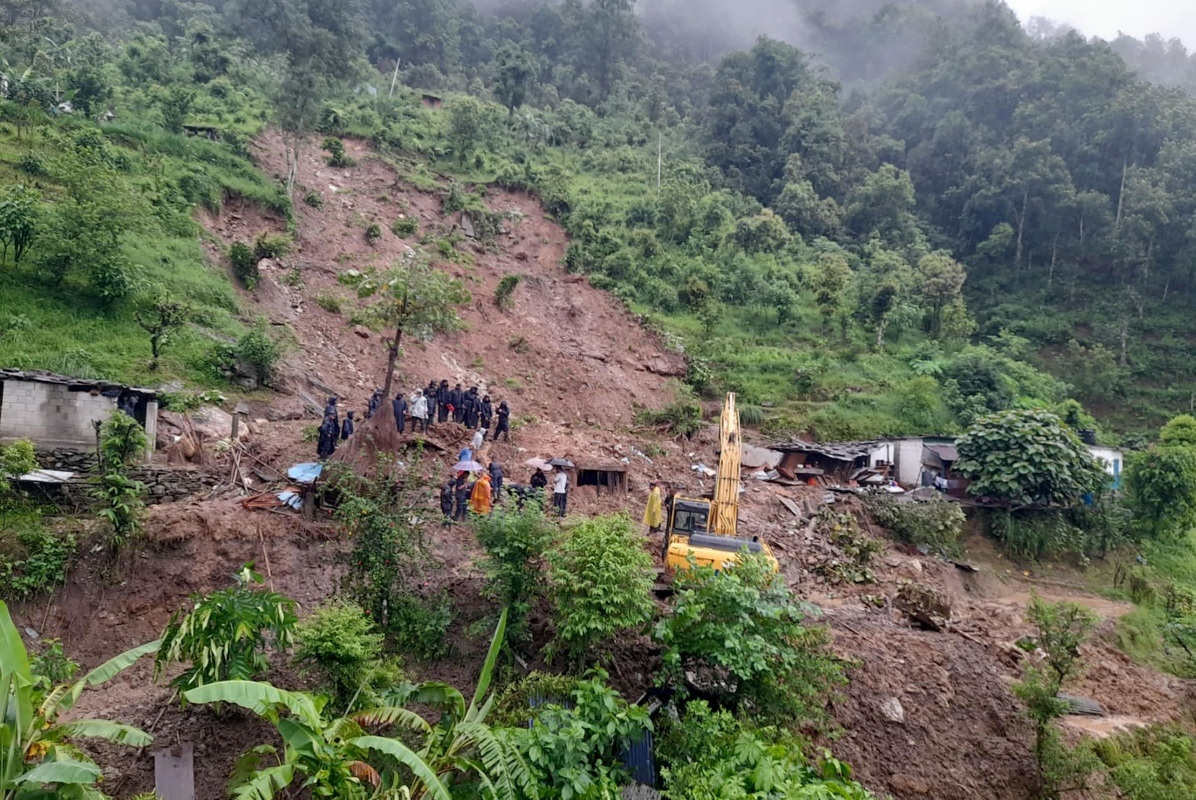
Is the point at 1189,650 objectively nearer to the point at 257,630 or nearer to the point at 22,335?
the point at 257,630

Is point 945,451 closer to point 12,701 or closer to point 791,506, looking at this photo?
point 791,506

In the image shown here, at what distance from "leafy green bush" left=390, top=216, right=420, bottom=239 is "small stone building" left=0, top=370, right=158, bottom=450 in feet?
56.1

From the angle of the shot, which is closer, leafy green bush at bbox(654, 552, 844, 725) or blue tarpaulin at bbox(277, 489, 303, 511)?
leafy green bush at bbox(654, 552, 844, 725)

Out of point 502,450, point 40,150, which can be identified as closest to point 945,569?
point 502,450

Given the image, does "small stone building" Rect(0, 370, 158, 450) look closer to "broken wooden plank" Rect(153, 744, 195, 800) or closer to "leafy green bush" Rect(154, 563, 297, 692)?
"leafy green bush" Rect(154, 563, 297, 692)

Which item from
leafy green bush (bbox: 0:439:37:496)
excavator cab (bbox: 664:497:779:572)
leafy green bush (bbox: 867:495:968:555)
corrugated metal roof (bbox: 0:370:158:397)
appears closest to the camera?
leafy green bush (bbox: 0:439:37:496)

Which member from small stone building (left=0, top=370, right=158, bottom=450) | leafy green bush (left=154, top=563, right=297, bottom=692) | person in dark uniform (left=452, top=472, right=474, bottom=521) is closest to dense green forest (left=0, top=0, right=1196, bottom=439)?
small stone building (left=0, top=370, right=158, bottom=450)

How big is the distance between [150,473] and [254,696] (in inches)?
279

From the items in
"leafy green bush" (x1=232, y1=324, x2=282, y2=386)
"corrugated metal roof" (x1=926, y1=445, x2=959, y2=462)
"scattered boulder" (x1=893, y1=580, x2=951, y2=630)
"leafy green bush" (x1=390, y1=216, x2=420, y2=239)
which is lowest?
"scattered boulder" (x1=893, y1=580, x2=951, y2=630)

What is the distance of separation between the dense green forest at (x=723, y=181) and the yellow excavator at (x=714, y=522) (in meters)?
10.7

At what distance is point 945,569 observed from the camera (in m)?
16.0

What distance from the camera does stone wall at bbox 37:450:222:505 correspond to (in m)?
11.0

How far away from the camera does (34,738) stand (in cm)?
566

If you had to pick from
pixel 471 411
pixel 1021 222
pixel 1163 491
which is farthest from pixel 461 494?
pixel 1021 222
